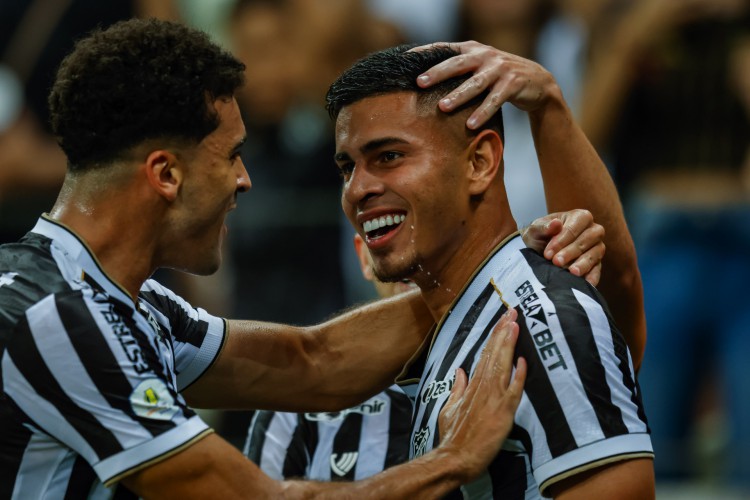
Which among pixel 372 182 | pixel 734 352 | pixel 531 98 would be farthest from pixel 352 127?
pixel 734 352

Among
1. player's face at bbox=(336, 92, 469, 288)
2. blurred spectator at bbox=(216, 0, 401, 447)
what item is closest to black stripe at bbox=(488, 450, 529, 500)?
player's face at bbox=(336, 92, 469, 288)

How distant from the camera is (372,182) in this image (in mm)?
4027

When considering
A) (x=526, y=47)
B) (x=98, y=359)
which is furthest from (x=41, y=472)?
(x=526, y=47)

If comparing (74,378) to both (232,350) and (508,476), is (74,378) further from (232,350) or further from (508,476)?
(508,476)

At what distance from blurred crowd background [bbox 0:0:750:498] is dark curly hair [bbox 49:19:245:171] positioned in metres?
3.94

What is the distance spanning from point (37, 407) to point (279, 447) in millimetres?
1349

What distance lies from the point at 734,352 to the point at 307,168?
284cm

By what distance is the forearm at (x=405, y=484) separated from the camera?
11.5ft

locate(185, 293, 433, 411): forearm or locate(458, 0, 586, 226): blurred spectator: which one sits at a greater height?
locate(458, 0, 586, 226): blurred spectator

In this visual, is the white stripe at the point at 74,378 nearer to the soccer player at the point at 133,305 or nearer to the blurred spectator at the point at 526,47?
the soccer player at the point at 133,305

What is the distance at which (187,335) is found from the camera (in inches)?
169

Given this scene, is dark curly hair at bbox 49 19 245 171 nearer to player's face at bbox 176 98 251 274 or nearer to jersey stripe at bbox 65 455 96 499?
player's face at bbox 176 98 251 274

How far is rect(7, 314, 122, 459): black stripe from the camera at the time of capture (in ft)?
11.1

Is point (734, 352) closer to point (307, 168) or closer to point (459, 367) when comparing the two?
point (307, 168)
